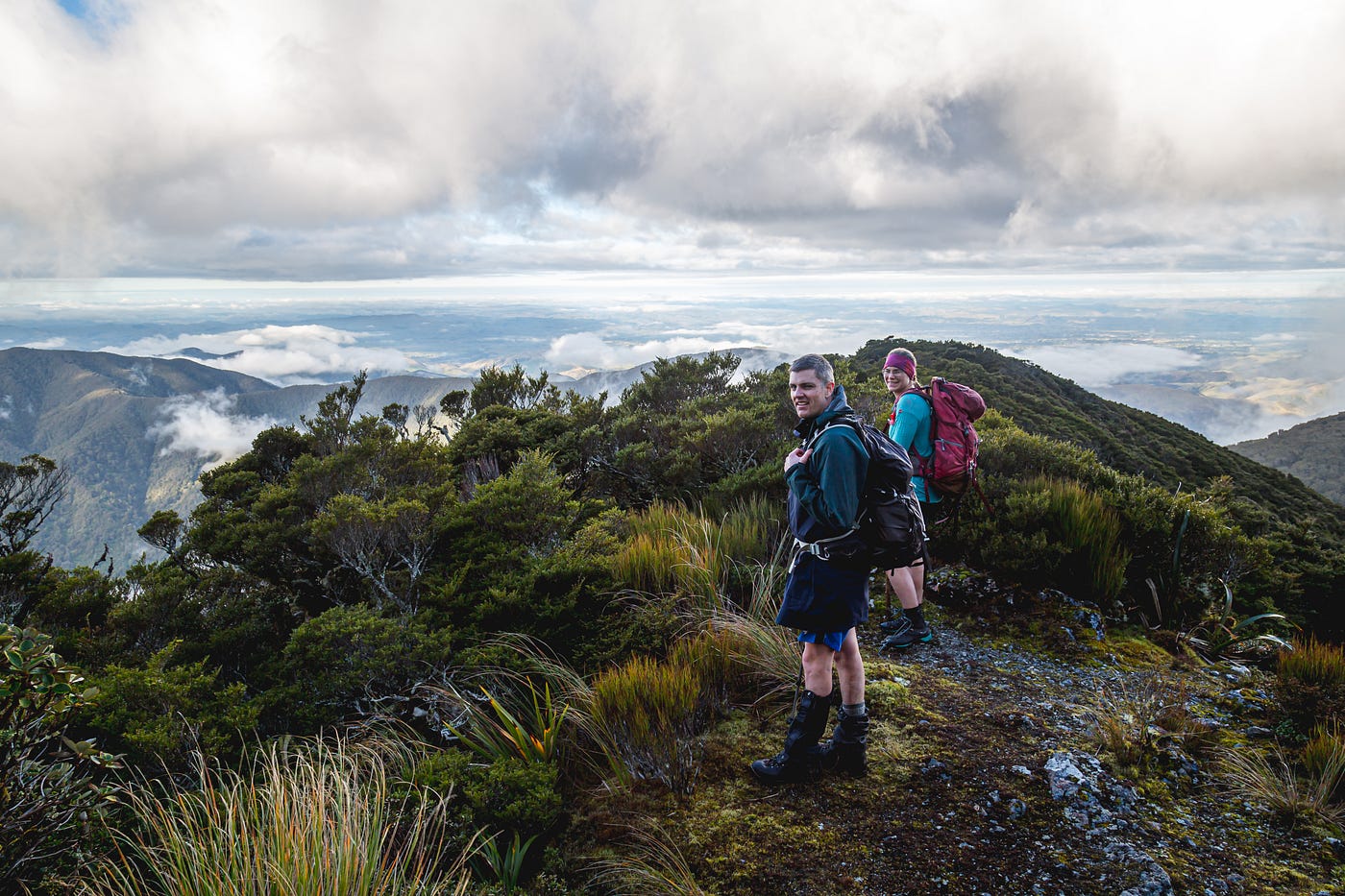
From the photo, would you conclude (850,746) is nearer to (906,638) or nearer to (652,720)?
(652,720)

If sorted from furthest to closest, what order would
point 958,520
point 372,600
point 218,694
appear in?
point 958,520 < point 372,600 < point 218,694

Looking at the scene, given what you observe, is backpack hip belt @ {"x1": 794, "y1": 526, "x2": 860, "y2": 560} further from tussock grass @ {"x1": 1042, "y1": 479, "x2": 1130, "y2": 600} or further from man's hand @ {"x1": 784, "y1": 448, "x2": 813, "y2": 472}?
tussock grass @ {"x1": 1042, "y1": 479, "x2": 1130, "y2": 600}

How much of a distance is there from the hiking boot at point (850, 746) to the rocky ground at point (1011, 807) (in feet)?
0.30

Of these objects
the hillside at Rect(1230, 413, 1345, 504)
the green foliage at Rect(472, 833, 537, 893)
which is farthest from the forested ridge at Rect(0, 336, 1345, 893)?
the hillside at Rect(1230, 413, 1345, 504)

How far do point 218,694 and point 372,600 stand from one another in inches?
47.3

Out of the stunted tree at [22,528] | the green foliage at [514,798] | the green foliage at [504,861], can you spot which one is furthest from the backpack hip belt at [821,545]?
the stunted tree at [22,528]

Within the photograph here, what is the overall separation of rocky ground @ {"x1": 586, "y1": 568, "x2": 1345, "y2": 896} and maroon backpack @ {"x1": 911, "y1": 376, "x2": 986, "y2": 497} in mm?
1307

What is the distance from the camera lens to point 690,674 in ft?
11.6

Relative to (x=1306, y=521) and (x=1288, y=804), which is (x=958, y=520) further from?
(x=1306, y=521)

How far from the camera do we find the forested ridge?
2.52 m

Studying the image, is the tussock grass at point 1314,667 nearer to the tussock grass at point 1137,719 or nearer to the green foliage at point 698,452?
the tussock grass at point 1137,719

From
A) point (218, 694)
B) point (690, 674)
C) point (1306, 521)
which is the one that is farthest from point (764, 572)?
point (1306, 521)

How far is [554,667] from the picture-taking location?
3834 millimetres

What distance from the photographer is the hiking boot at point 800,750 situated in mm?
2938
